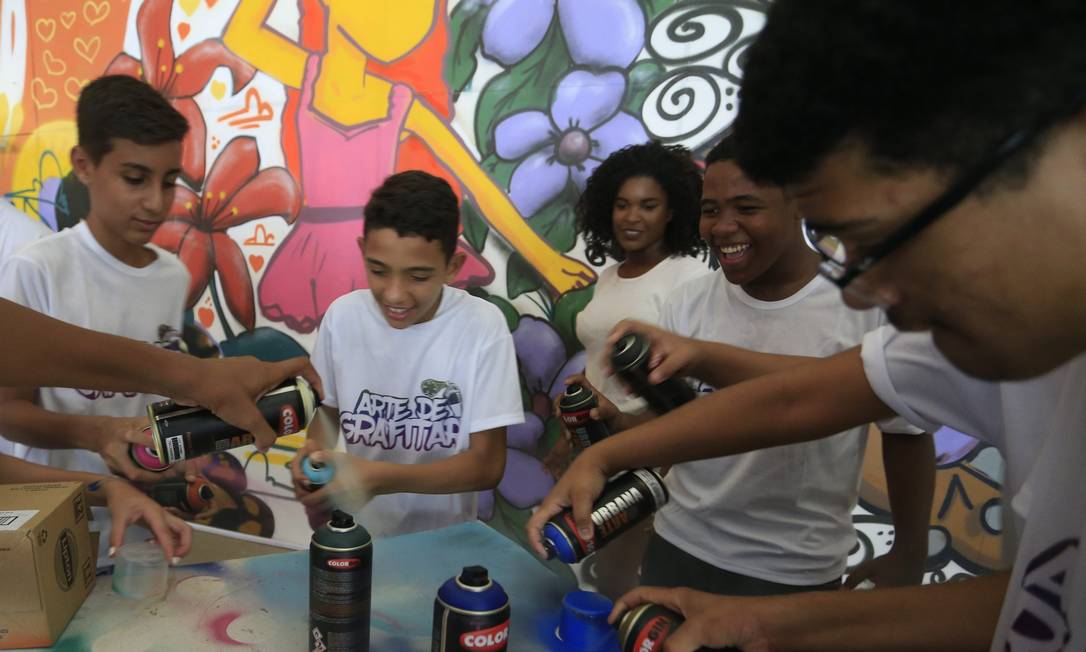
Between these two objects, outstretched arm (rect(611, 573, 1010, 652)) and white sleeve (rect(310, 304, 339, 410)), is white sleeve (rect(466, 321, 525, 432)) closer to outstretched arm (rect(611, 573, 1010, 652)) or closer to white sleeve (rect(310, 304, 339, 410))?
white sleeve (rect(310, 304, 339, 410))

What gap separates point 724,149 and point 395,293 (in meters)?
0.94

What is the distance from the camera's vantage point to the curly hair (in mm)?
2414

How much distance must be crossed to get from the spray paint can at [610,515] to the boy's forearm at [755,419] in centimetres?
5

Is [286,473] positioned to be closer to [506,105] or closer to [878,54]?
[506,105]

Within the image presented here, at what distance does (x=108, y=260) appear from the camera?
1.90 metres

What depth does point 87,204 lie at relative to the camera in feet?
12.0

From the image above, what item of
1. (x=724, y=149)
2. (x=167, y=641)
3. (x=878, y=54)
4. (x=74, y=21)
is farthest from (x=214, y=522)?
(x=878, y=54)

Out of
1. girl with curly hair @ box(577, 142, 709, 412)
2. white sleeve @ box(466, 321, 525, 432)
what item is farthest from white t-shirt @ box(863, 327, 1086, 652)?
girl with curly hair @ box(577, 142, 709, 412)

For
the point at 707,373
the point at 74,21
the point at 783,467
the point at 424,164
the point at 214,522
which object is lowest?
the point at 214,522

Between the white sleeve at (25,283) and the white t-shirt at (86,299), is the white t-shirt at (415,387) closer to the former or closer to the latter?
the white t-shirt at (86,299)

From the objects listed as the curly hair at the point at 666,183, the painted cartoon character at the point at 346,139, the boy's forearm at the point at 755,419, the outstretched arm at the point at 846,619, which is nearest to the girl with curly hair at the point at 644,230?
the curly hair at the point at 666,183

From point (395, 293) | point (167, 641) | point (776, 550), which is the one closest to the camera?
point (167, 641)

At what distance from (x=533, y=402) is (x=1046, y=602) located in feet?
7.08

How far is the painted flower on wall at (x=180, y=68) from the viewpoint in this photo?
3.25 m
